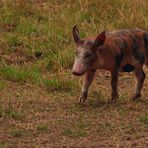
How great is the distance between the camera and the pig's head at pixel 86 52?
7.41m

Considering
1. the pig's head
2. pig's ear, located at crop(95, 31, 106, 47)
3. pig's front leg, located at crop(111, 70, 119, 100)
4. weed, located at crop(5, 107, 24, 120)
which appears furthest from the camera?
pig's front leg, located at crop(111, 70, 119, 100)

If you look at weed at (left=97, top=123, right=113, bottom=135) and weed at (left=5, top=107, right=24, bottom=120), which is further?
weed at (left=5, top=107, right=24, bottom=120)

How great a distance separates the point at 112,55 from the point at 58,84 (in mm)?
1143

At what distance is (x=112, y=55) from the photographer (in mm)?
7656

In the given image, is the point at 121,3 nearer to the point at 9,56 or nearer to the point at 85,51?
the point at 9,56

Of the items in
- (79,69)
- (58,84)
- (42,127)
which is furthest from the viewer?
(58,84)

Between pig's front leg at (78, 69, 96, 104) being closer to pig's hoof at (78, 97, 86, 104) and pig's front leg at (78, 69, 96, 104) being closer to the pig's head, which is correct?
pig's hoof at (78, 97, 86, 104)

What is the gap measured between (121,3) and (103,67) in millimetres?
4354

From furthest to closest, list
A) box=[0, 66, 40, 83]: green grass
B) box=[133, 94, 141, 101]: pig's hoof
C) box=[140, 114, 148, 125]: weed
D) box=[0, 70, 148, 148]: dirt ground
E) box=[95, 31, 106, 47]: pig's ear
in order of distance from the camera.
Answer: box=[0, 66, 40, 83]: green grass → box=[133, 94, 141, 101]: pig's hoof → box=[95, 31, 106, 47]: pig's ear → box=[140, 114, 148, 125]: weed → box=[0, 70, 148, 148]: dirt ground

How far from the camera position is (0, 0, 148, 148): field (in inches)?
262

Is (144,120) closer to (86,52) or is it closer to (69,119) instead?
(69,119)

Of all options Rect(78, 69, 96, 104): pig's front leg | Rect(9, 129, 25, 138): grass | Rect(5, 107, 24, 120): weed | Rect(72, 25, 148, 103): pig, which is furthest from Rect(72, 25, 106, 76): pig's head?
Rect(9, 129, 25, 138): grass

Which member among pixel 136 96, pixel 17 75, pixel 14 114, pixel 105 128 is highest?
pixel 105 128

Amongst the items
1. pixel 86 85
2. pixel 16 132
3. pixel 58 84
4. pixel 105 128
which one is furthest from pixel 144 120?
pixel 58 84
